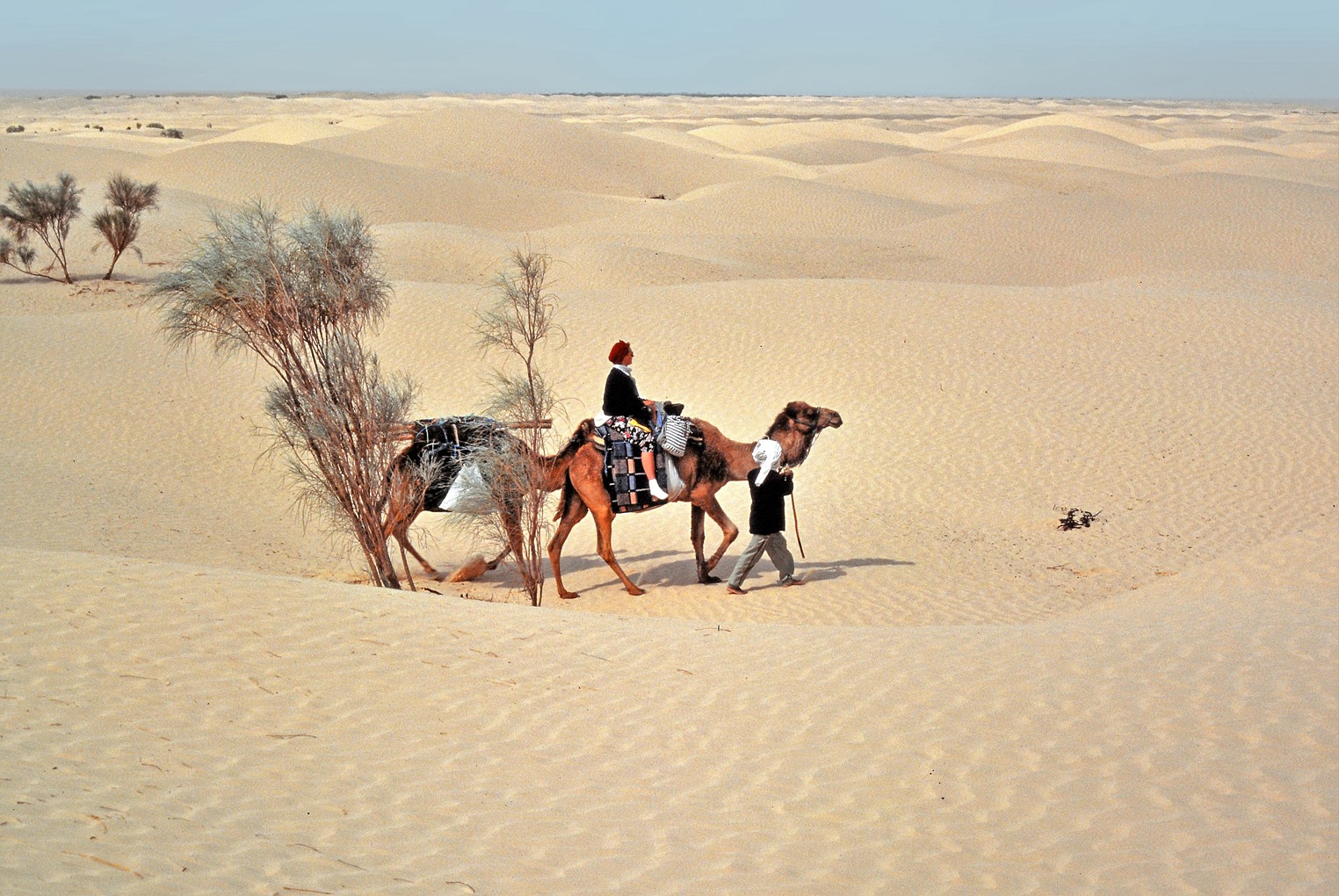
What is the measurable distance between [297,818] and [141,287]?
97.2 ft

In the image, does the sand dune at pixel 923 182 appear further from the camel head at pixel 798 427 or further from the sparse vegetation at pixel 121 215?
the camel head at pixel 798 427

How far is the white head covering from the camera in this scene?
12234 millimetres

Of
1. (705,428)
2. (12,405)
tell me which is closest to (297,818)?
(705,428)

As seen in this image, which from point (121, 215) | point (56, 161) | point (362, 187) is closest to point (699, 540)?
point (121, 215)

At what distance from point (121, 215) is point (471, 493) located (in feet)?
83.6

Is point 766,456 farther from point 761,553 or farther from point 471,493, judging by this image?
point 471,493

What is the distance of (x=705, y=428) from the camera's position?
12.9m

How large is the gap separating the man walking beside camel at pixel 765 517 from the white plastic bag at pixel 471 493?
9.34 ft

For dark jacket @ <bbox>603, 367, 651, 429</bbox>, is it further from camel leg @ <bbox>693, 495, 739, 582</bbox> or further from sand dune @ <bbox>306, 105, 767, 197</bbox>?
sand dune @ <bbox>306, 105, 767, 197</bbox>

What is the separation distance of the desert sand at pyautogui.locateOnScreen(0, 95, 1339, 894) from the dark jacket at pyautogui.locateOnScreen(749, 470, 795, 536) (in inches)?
36.4

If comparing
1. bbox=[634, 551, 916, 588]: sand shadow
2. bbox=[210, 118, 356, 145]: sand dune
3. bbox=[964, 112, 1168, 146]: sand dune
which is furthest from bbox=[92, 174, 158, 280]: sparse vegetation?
bbox=[964, 112, 1168, 146]: sand dune

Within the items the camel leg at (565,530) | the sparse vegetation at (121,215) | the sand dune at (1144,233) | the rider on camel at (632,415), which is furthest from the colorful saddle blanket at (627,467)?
the sand dune at (1144,233)

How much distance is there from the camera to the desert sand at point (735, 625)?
5.96m

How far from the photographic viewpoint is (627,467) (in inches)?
493
